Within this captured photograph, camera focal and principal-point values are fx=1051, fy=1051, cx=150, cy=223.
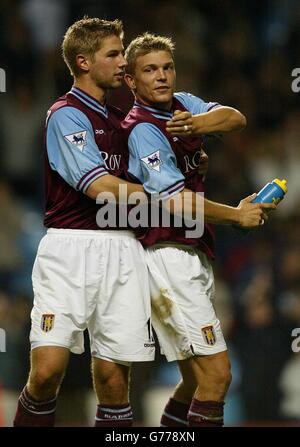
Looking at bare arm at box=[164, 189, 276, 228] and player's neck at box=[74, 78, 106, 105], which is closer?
bare arm at box=[164, 189, 276, 228]

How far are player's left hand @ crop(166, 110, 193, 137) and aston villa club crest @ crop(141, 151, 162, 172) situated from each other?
13 centimetres

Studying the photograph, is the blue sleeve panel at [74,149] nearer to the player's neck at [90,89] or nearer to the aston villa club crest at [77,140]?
the aston villa club crest at [77,140]

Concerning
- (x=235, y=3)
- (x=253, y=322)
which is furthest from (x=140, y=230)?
(x=235, y=3)

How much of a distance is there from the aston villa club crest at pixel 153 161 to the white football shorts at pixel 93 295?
380mm

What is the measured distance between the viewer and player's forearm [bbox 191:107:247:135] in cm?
468

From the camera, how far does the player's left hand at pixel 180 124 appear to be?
4.60 m

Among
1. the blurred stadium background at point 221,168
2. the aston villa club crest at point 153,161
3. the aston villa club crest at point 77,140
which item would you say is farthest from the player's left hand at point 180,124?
the blurred stadium background at point 221,168

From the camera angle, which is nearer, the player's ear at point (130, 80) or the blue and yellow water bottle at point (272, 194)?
the blue and yellow water bottle at point (272, 194)

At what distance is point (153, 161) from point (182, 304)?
678 millimetres

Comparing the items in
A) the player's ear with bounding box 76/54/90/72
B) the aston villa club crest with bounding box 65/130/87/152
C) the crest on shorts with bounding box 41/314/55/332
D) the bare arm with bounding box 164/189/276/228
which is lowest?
the crest on shorts with bounding box 41/314/55/332

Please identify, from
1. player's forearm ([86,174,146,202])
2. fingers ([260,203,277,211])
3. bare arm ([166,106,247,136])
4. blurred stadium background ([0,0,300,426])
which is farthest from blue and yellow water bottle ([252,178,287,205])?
blurred stadium background ([0,0,300,426])

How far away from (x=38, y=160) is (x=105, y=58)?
373 centimetres

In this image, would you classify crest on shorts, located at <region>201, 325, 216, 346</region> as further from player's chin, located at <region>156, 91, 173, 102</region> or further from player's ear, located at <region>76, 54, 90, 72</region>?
player's ear, located at <region>76, 54, 90, 72</region>
